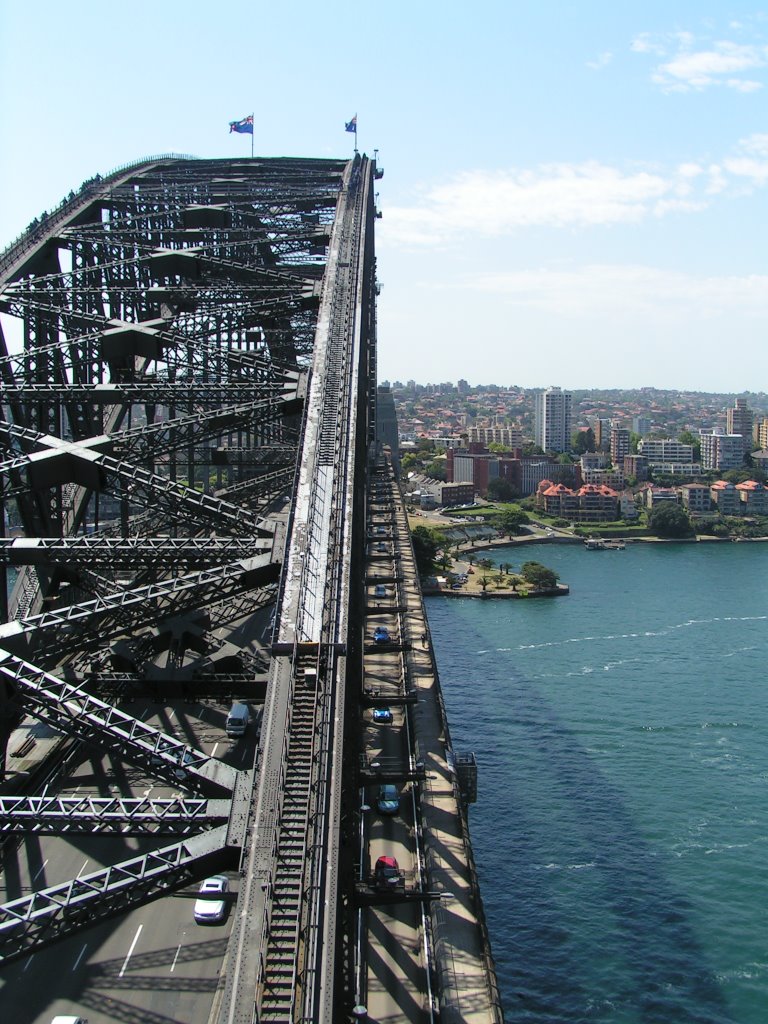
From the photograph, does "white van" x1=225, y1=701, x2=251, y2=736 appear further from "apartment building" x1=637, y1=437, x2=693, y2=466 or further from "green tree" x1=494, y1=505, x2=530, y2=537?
"apartment building" x1=637, y1=437, x2=693, y2=466

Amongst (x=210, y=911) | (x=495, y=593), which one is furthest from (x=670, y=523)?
(x=210, y=911)

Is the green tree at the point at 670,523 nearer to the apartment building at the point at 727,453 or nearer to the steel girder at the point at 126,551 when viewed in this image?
the apartment building at the point at 727,453

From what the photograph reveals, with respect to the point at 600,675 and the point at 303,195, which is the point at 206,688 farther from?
the point at 600,675

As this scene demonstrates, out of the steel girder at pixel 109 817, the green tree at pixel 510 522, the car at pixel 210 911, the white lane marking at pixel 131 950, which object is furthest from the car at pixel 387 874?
the green tree at pixel 510 522

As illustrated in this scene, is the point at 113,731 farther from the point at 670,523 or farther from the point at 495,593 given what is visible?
the point at 670,523

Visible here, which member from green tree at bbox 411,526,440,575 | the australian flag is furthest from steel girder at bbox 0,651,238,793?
green tree at bbox 411,526,440,575

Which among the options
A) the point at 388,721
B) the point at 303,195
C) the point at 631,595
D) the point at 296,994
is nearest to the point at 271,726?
the point at 296,994
